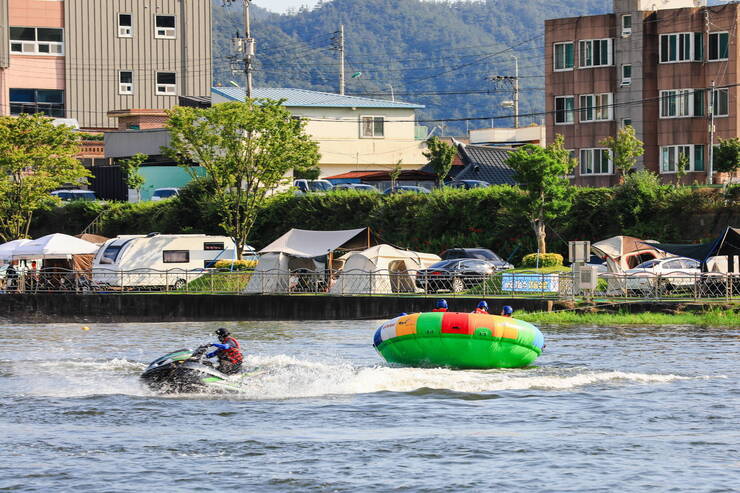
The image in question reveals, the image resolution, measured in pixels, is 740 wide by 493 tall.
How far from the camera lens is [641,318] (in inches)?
1507

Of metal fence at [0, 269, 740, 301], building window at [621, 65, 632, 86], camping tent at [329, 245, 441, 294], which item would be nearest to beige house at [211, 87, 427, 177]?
building window at [621, 65, 632, 86]

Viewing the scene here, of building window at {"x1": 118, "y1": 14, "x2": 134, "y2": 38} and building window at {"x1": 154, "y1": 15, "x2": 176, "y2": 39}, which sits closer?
building window at {"x1": 118, "y1": 14, "x2": 134, "y2": 38}

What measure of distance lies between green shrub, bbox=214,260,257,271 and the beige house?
2691 cm

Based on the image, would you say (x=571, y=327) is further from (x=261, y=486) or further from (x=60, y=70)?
(x=60, y=70)

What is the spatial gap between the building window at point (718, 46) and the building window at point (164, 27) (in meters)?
37.7

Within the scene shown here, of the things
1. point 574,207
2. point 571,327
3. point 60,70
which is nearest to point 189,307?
point 571,327

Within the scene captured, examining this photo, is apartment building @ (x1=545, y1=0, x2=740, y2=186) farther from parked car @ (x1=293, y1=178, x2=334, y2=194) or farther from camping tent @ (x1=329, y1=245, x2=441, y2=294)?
camping tent @ (x1=329, y1=245, x2=441, y2=294)

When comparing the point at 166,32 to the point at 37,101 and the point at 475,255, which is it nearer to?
the point at 37,101

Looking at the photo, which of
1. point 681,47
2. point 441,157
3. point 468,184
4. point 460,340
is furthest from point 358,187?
point 460,340

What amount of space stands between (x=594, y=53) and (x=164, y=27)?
31218 mm

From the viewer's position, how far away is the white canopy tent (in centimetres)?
5194

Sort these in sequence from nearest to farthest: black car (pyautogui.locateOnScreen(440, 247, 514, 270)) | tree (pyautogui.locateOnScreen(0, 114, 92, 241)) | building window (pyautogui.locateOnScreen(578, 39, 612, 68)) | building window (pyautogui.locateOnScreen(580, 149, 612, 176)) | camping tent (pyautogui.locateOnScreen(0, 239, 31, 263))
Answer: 1. black car (pyautogui.locateOnScreen(440, 247, 514, 270))
2. camping tent (pyautogui.locateOnScreen(0, 239, 31, 263))
3. tree (pyautogui.locateOnScreen(0, 114, 92, 241))
4. building window (pyautogui.locateOnScreen(580, 149, 612, 176))
5. building window (pyautogui.locateOnScreen(578, 39, 612, 68))

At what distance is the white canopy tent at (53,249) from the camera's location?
2045 inches

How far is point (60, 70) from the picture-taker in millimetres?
84875
